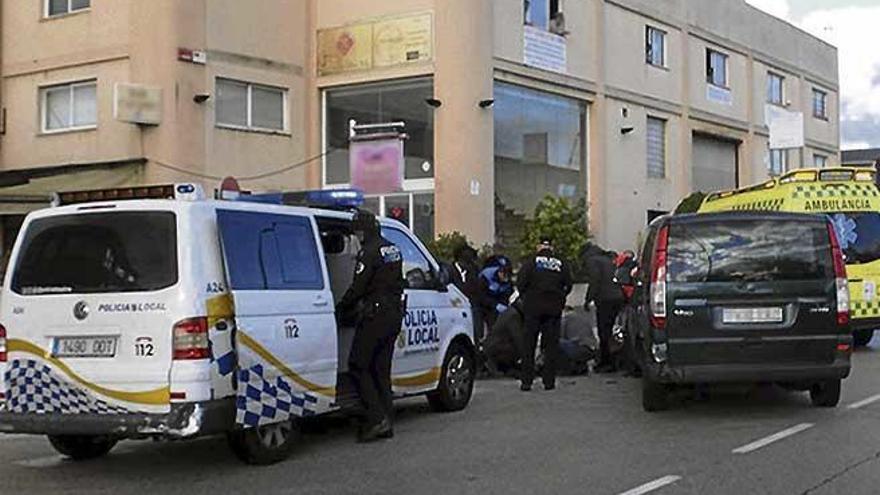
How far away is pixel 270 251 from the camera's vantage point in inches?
336

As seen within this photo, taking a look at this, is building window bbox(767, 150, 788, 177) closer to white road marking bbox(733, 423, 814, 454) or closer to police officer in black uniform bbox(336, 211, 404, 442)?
white road marking bbox(733, 423, 814, 454)

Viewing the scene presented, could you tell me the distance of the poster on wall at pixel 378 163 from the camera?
23.1 metres

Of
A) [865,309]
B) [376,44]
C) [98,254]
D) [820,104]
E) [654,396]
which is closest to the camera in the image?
[98,254]

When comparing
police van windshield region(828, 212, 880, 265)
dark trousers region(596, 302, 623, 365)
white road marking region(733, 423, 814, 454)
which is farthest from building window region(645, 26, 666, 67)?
white road marking region(733, 423, 814, 454)

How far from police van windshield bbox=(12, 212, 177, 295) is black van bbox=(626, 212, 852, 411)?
455 centimetres

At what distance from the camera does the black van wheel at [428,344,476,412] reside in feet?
36.8

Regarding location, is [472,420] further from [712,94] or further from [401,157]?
[712,94]

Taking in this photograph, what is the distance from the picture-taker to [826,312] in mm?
10258

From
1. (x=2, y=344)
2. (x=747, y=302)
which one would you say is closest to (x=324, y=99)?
(x=747, y=302)

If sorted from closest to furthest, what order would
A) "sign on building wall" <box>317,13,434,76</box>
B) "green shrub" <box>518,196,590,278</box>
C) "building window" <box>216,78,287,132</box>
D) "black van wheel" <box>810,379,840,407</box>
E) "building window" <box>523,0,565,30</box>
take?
"black van wheel" <box>810,379,840,407</box> → "building window" <box>216,78,287,132</box> → "sign on building wall" <box>317,13,434,76</box> → "green shrub" <box>518,196,590,278</box> → "building window" <box>523,0,565,30</box>

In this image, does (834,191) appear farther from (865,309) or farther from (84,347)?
(84,347)

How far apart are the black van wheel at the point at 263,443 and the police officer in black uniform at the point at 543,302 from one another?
474 centimetres

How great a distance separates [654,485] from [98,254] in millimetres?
4118

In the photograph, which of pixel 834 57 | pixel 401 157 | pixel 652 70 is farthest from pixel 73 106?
pixel 834 57
